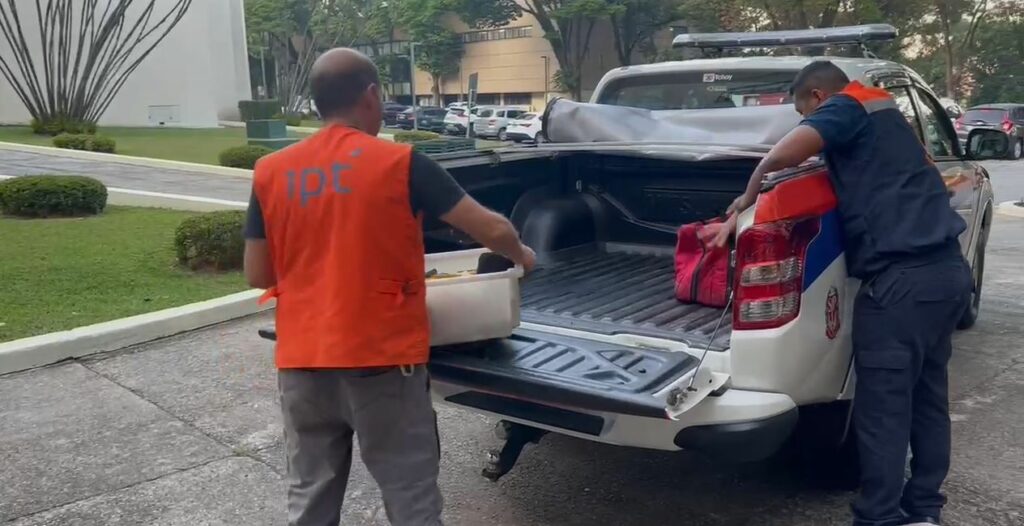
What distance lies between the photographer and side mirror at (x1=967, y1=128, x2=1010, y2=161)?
18.3 feet

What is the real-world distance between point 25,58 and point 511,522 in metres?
26.7

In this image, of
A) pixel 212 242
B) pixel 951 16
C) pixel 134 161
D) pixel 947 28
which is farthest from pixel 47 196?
pixel 947 28

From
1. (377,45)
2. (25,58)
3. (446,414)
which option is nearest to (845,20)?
(25,58)

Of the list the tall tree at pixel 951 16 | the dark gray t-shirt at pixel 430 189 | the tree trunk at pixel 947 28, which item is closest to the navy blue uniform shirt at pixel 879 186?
the dark gray t-shirt at pixel 430 189

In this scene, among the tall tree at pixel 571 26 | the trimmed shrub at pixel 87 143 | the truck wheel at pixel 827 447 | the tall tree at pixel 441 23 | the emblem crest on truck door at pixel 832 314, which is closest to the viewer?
the emblem crest on truck door at pixel 832 314

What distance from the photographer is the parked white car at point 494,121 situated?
3881 cm

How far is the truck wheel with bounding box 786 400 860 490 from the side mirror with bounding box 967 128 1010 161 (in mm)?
2864

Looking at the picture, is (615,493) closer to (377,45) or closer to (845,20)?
(845,20)

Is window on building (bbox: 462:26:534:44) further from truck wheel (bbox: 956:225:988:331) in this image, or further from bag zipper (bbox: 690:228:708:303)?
bag zipper (bbox: 690:228:708:303)

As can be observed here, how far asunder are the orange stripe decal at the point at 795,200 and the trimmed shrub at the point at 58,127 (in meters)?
25.5

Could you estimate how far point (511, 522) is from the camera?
3.66 metres

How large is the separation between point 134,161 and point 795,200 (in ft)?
55.6

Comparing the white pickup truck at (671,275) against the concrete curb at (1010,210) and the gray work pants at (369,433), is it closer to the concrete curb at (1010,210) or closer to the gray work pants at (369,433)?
the gray work pants at (369,433)

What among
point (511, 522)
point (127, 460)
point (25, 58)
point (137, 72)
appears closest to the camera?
point (511, 522)
